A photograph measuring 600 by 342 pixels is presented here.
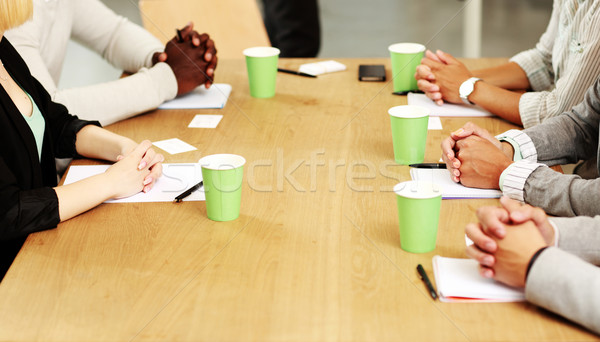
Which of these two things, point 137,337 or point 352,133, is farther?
point 352,133

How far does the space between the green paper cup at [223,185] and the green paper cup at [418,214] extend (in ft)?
1.00

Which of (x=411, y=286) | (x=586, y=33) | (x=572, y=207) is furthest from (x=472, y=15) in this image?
(x=411, y=286)

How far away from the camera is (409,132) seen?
1.41m

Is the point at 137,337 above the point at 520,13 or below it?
above

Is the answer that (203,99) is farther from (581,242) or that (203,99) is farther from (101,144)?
(581,242)

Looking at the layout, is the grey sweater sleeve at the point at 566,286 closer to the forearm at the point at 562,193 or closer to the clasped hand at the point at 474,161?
the forearm at the point at 562,193

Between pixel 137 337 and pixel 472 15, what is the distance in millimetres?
3695

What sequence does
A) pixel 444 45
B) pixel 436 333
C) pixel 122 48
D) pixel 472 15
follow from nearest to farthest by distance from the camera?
pixel 436 333 < pixel 122 48 < pixel 472 15 < pixel 444 45

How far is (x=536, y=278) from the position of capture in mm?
928

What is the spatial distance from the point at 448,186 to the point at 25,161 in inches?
36.2

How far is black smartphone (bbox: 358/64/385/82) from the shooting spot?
6.66 feet

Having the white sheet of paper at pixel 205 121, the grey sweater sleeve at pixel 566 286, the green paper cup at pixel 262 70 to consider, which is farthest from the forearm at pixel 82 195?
the grey sweater sleeve at pixel 566 286

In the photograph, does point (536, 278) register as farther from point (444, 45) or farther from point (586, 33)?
point (444, 45)

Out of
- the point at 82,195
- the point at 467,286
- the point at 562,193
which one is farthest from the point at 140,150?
the point at 562,193
